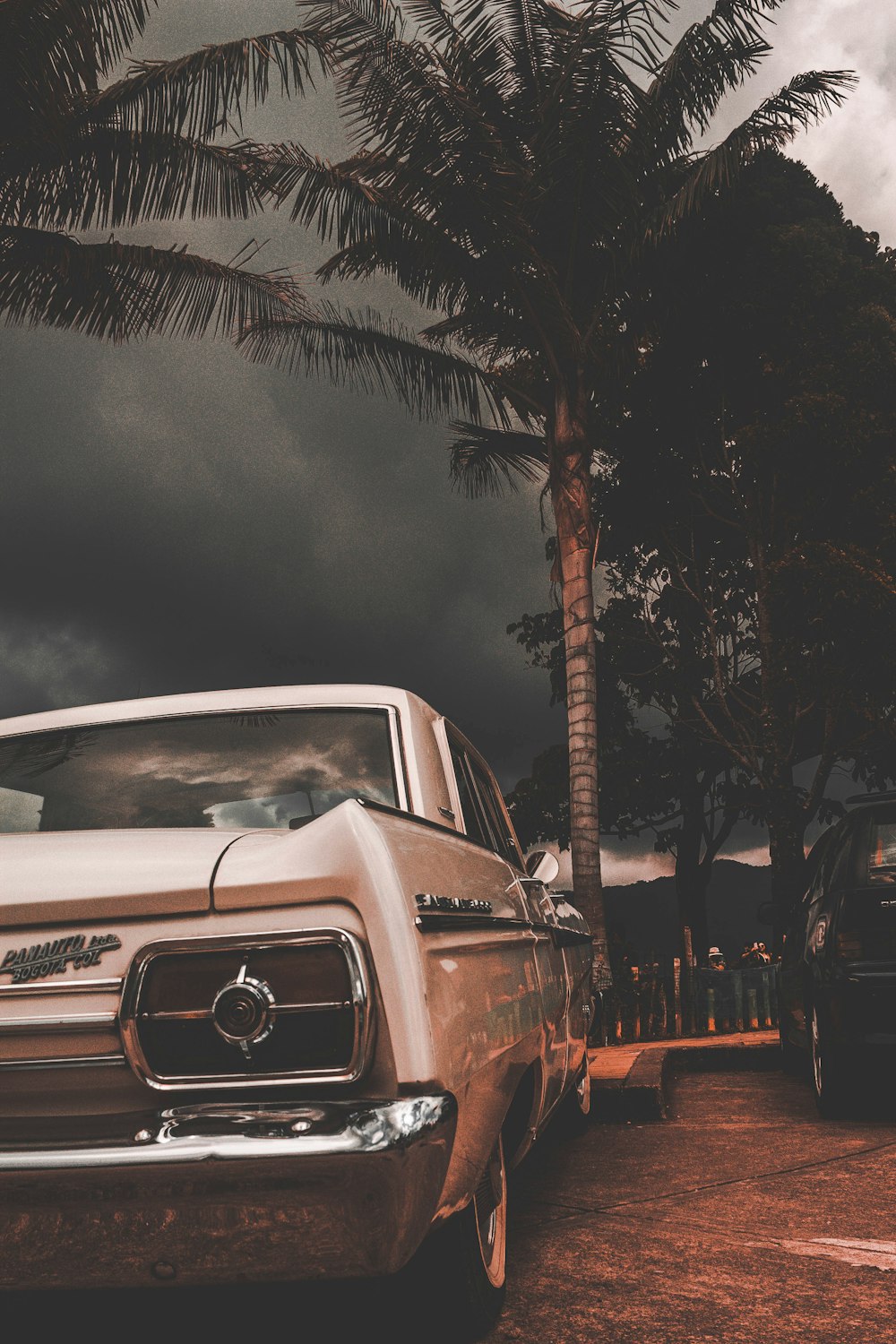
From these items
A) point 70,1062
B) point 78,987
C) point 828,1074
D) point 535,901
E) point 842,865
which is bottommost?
point 828,1074

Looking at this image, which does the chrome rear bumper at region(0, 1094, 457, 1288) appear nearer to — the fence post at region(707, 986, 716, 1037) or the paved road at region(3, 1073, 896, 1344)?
the paved road at region(3, 1073, 896, 1344)

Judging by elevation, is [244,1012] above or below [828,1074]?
above

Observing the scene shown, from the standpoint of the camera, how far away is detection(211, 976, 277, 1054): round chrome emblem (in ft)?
6.78

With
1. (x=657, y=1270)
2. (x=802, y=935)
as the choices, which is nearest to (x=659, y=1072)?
(x=802, y=935)

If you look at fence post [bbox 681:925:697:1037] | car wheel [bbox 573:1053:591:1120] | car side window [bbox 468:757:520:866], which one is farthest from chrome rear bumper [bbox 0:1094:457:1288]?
fence post [bbox 681:925:697:1037]

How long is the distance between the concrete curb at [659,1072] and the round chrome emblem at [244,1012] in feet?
15.7

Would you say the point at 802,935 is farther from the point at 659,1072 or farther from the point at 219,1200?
the point at 219,1200

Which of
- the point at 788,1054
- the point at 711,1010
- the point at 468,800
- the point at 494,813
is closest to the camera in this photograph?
the point at 468,800

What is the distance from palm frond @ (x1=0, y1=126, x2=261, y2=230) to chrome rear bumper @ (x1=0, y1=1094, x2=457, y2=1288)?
9.52 meters

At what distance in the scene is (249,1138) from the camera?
1.96 metres

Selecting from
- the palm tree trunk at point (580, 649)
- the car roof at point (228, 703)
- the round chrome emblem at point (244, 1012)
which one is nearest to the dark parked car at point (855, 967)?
the car roof at point (228, 703)

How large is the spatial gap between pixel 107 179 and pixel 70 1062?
31.7 feet

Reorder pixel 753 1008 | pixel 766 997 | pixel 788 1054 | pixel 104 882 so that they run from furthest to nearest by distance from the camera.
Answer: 1. pixel 766 997
2. pixel 753 1008
3. pixel 788 1054
4. pixel 104 882

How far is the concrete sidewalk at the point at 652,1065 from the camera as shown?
6.45 m
